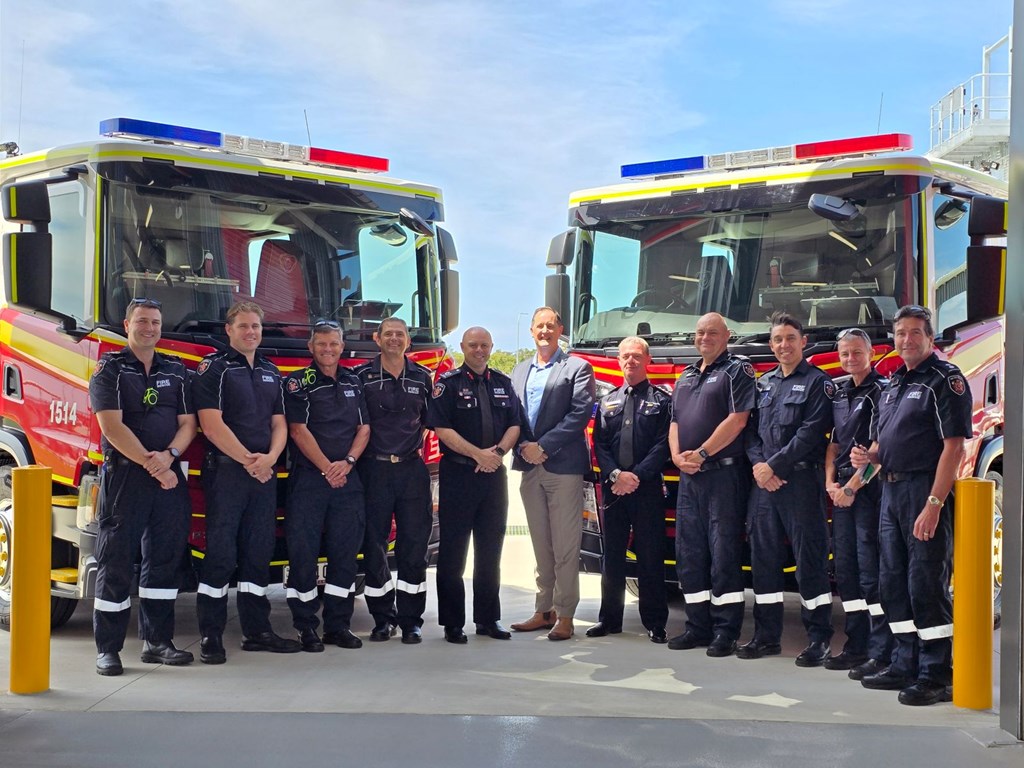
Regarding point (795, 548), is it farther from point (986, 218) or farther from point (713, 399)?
point (986, 218)

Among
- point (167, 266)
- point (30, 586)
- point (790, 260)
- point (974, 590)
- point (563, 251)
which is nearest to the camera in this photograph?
point (974, 590)

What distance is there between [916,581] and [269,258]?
159 inches

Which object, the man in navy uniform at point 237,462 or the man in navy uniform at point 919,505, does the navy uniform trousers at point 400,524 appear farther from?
the man in navy uniform at point 919,505

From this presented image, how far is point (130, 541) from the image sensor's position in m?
6.01

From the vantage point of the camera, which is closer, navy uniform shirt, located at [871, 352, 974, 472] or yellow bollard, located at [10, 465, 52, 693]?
yellow bollard, located at [10, 465, 52, 693]

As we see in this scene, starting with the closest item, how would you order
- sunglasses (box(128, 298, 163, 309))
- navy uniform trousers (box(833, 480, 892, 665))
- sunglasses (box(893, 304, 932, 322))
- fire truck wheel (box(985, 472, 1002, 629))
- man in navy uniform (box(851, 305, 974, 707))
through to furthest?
man in navy uniform (box(851, 305, 974, 707))
sunglasses (box(893, 304, 932, 322))
navy uniform trousers (box(833, 480, 892, 665))
sunglasses (box(128, 298, 163, 309))
fire truck wheel (box(985, 472, 1002, 629))

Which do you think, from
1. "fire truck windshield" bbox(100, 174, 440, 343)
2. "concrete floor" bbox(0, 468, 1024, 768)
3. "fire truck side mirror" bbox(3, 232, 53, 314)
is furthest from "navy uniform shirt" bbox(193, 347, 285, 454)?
"concrete floor" bbox(0, 468, 1024, 768)

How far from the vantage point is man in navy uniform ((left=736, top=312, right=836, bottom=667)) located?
6285mm

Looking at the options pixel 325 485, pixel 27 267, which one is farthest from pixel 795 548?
pixel 27 267

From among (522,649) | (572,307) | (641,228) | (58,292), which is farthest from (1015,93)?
(58,292)

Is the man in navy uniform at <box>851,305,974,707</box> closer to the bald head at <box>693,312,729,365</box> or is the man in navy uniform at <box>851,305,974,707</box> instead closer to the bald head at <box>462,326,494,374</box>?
the bald head at <box>693,312,729,365</box>

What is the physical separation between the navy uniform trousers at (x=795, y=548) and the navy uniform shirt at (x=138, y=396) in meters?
3.23

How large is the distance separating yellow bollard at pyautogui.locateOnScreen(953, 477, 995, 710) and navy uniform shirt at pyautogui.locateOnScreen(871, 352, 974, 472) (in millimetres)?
333

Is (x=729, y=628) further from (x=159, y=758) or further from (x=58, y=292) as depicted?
(x=58, y=292)
